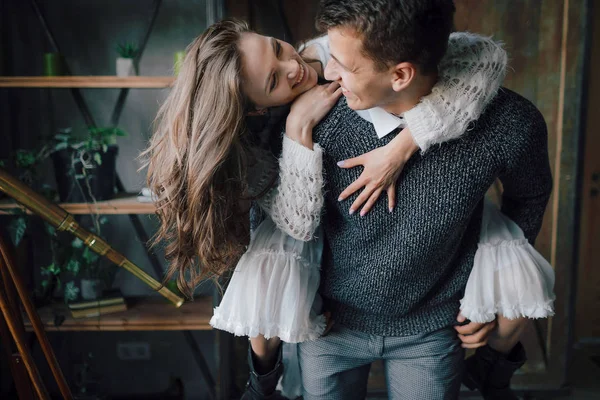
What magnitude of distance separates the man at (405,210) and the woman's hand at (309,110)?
0.03m

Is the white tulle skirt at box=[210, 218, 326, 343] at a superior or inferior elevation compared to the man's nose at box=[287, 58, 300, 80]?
inferior

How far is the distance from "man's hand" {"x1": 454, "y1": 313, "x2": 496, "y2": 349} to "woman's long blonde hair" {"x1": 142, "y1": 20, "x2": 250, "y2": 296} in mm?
638

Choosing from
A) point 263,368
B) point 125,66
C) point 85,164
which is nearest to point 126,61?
point 125,66

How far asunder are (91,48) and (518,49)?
6.13ft

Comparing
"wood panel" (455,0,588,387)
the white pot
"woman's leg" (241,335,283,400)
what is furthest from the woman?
"wood panel" (455,0,588,387)

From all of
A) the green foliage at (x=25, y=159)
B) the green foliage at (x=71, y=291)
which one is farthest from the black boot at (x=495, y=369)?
the green foliage at (x=25, y=159)

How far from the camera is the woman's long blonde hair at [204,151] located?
3.80ft

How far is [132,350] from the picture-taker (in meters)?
2.71

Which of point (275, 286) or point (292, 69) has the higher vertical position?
point (292, 69)

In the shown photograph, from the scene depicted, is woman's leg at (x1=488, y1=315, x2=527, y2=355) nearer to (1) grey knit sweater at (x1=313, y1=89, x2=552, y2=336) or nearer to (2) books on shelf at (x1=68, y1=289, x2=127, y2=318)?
(1) grey knit sweater at (x1=313, y1=89, x2=552, y2=336)

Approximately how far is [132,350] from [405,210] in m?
1.93

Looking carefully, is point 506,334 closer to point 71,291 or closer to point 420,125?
point 420,125

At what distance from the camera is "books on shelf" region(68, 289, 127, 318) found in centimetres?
228

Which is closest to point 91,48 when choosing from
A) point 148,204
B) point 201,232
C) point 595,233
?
point 148,204
